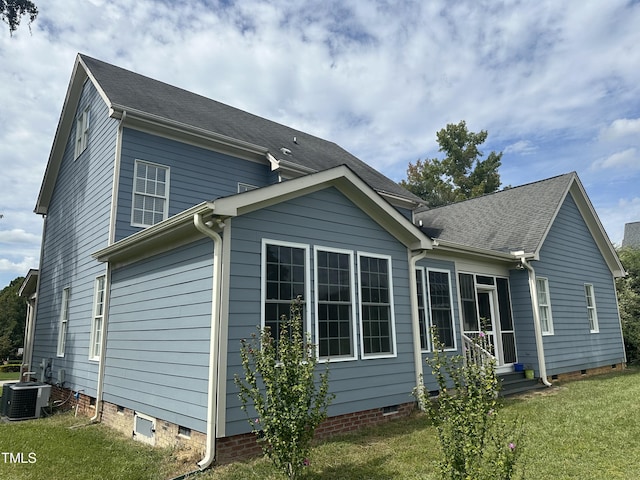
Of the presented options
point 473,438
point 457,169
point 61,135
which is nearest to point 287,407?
point 473,438

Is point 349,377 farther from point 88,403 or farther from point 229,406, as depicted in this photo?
point 88,403

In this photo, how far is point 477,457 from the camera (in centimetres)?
333

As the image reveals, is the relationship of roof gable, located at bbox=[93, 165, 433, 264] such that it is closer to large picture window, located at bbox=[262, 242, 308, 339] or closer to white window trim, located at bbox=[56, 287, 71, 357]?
large picture window, located at bbox=[262, 242, 308, 339]

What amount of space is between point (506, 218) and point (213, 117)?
30.6ft

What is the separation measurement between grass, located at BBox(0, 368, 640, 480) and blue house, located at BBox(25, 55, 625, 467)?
376 mm

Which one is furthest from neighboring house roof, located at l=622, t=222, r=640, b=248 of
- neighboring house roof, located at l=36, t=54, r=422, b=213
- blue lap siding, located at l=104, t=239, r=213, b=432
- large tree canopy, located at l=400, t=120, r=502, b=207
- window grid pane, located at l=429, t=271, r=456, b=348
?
blue lap siding, located at l=104, t=239, r=213, b=432

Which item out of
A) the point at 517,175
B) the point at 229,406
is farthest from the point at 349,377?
the point at 517,175

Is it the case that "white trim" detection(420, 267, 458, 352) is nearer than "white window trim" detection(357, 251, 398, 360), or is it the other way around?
"white window trim" detection(357, 251, 398, 360)

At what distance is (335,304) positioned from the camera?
22.1 ft

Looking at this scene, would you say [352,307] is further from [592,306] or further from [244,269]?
[592,306]

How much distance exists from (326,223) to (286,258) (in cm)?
102

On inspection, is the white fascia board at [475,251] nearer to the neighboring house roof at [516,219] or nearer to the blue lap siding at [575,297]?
the neighboring house roof at [516,219]

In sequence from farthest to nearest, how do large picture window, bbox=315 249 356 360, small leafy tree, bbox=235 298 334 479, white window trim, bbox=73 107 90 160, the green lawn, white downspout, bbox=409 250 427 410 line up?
white window trim, bbox=73 107 90 160, white downspout, bbox=409 250 427 410, large picture window, bbox=315 249 356 360, the green lawn, small leafy tree, bbox=235 298 334 479

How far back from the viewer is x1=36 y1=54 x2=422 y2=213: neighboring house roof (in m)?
9.54
